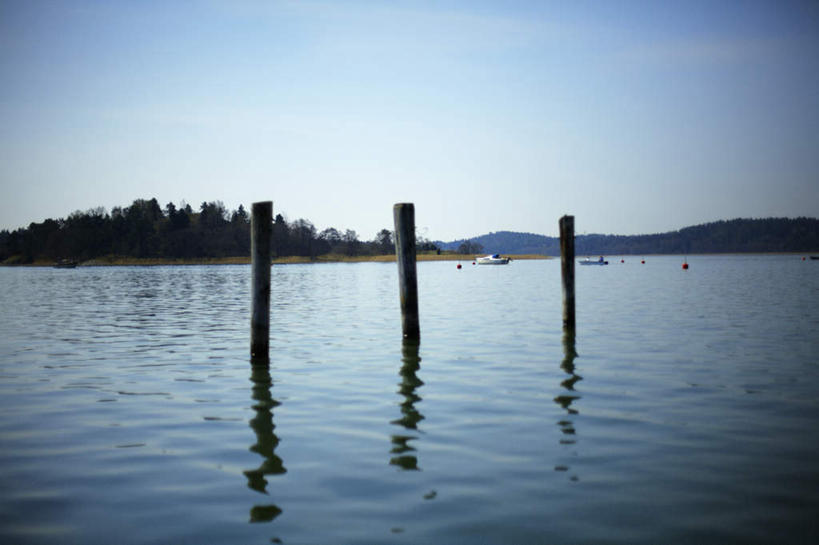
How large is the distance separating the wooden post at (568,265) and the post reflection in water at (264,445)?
9755 millimetres

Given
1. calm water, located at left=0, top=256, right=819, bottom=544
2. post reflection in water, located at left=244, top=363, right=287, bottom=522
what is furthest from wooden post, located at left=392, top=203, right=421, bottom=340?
post reflection in water, located at left=244, top=363, right=287, bottom=522

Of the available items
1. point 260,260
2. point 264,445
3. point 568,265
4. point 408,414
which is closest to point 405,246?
point 260,260

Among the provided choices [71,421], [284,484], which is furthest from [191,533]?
[71,421]

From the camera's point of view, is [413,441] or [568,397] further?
[568,397]

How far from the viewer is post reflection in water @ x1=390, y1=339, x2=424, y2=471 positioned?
764 centimetres

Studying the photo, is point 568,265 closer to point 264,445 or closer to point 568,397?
point 568,397

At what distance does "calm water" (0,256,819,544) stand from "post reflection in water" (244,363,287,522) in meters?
0.04

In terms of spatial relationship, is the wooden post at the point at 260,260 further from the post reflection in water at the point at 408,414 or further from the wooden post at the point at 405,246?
the post reflection in water at the point at 408,414

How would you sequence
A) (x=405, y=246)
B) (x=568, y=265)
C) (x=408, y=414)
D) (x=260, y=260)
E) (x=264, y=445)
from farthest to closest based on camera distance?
(x=568, y=265) < (x=405, y=246) < (x=260, y=260) < (x=408, y=414) < (x=264, y=445)

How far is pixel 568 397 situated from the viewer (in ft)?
36.7

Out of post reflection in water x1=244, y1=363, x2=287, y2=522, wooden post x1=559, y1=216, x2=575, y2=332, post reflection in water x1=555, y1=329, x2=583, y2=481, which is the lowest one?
post reflection in water x1=555, y1=329, x2=583, y2=481

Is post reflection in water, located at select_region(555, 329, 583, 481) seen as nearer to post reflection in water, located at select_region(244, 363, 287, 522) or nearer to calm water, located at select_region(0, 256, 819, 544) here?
calm water, located at select_region(0, 256, 819, 544)

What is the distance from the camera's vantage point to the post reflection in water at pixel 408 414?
7.64m

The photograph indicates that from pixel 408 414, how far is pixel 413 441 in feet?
5.36
